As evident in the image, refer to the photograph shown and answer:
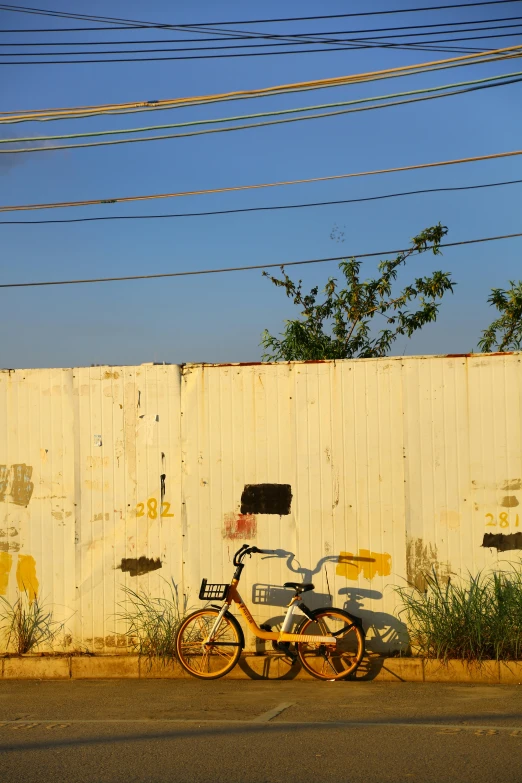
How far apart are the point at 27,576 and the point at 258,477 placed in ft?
9.35

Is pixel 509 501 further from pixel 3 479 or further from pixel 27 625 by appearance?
pixel 3 479

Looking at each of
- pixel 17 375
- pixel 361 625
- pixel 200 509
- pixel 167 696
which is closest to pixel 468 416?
pixel 361 625

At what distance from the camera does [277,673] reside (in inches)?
342

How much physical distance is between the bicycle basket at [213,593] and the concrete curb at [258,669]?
72 cm

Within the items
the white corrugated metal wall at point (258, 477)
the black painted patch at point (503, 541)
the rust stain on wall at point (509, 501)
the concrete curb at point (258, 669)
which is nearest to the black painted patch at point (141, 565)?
the white corrugated metal wall at point (258, 477)

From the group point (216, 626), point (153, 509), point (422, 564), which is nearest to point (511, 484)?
point (422, 564)

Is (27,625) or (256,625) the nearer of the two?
(256,625)

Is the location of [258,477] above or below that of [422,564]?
above

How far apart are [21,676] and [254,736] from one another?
3.67 metres

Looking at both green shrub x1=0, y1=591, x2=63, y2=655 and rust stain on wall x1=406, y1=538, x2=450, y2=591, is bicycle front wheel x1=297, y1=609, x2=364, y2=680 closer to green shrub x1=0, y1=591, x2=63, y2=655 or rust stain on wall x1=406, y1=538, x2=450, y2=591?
rust stain on wall x1=406, y1=538, x2=450, y2=591

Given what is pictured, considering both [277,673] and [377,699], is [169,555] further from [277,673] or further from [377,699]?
[377,699]

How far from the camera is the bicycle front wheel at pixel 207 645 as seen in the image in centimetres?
854

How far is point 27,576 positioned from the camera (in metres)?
9.59

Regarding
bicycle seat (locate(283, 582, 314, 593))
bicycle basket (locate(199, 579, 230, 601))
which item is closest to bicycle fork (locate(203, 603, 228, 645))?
bicycle basket (locate(199, 579, 230, 601))
